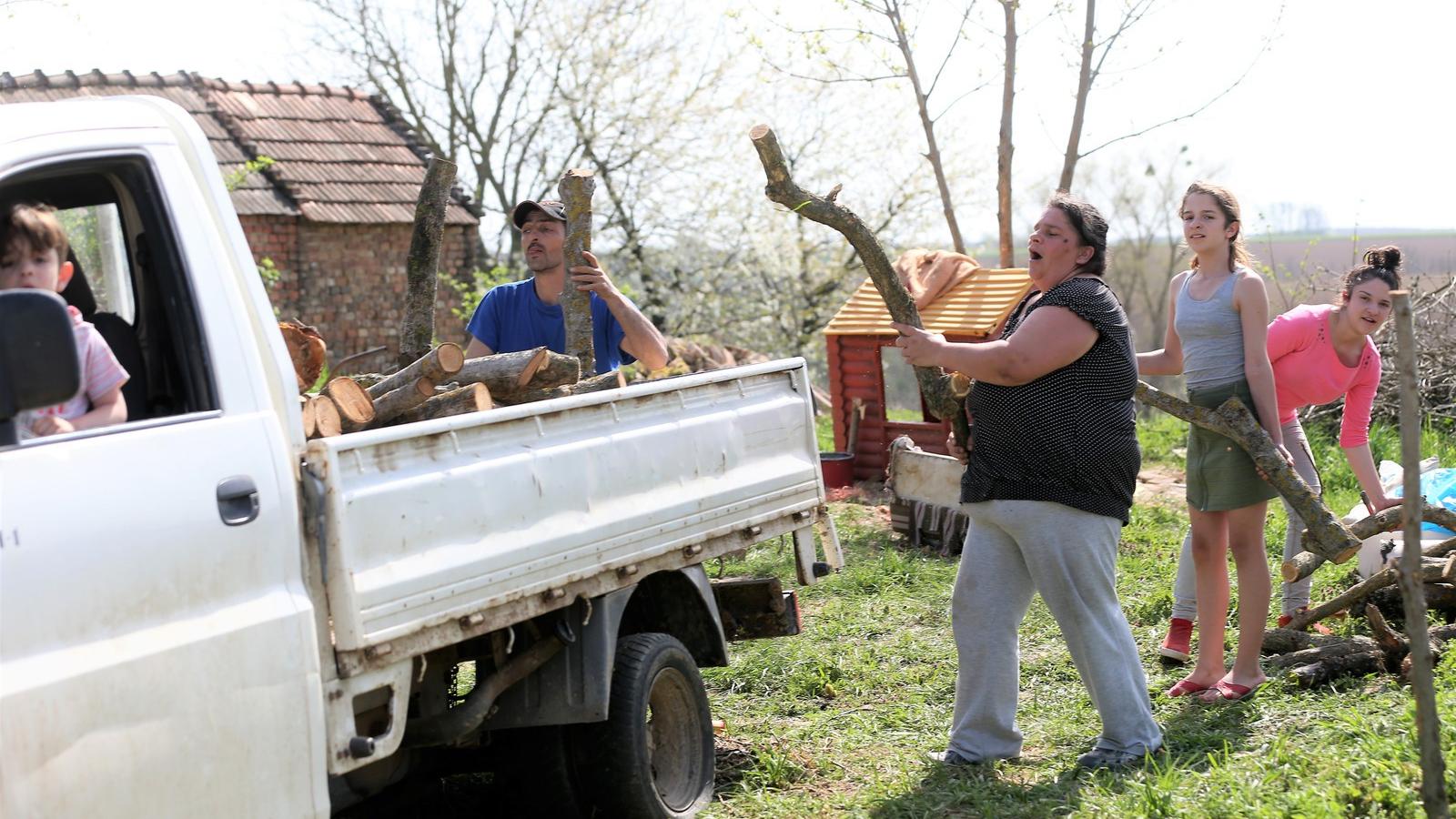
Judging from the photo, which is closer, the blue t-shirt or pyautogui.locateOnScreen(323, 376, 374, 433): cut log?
pyautogui.locateOnScreen(323, 376, 374, 433): cut log

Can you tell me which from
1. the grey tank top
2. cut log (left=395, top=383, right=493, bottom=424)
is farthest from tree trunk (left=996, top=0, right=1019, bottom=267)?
cut log (left=395, top=383, right=493, bottom=424)

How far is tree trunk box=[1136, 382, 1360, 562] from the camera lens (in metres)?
5.29

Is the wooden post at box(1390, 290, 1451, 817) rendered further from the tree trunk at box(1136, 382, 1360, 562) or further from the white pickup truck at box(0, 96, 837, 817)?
the white pickup truck at box(0, 96, 837, 817)

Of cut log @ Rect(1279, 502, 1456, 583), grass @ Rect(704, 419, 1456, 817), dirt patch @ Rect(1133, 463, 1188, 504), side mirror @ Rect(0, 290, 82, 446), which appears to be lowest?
dirt patch @ Rect(1133, 463, 1188, 504)

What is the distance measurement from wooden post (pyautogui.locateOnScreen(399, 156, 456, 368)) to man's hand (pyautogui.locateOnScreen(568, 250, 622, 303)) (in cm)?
65

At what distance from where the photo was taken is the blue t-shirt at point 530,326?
5.81 m

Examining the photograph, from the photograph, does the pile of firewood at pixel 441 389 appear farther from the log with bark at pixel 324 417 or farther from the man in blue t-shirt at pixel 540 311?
→ the man in blue t-shirt at pixel 540 311

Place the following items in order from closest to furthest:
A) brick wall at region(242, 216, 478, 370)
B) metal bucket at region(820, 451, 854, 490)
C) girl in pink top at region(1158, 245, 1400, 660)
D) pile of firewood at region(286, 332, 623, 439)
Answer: pile of firewood at region(286, 332, 623, 439), girl in pink top at region(1158, 245, 1400, 660), metal bucket at region(820, 451, 854, 490), brick wall at region(242, 216, 478, 370)

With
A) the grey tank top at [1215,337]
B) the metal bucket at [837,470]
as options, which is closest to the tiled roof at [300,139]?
the metal bucket at [837,470]

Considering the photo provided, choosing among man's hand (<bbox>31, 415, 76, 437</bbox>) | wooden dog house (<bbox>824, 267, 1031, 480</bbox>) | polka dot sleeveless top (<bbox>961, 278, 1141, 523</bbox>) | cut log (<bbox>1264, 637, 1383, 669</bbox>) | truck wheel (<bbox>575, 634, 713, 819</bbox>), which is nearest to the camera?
man's hand (<bbox>31, 415, 76, 437</bbox>)

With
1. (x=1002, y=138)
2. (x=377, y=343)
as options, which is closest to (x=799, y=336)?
(x=377, y=343)

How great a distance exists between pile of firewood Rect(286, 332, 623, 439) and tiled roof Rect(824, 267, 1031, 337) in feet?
20.0

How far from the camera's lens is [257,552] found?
3.02 meters

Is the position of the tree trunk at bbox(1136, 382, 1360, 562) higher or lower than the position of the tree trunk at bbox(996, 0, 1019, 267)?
lower
